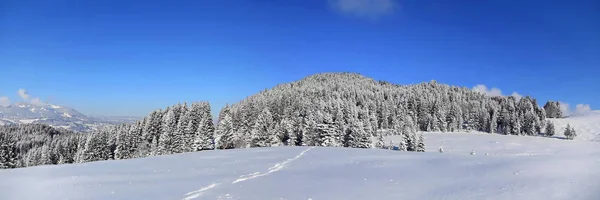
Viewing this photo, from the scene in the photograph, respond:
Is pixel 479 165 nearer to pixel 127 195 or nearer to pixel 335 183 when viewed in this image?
pixel 335 183

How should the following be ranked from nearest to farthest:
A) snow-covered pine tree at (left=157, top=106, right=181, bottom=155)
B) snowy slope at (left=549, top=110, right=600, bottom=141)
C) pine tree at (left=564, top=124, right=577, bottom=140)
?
snow-covered pine tree at (left=157, top=106, right=181, bottom=155), pine tree at (left=564, top=124, right=577, bottom=140), snowy slope at (left=549, top=110, right=600, bottom=141)

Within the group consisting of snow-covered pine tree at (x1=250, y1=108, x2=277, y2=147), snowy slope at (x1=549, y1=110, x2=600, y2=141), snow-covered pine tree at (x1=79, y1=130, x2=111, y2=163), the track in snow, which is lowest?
snow-covered pine tree at (x1=79, y1=130, x2=111, y2=163)

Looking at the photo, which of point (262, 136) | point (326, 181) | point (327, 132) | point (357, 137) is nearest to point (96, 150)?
point (262, 136)

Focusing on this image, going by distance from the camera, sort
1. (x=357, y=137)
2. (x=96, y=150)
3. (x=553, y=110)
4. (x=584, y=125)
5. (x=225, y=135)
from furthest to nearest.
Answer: (x=553, y=110) → (x=584, y=125) → (x=96, y=150) → (x=225, y=135) → (x=357, y=137)

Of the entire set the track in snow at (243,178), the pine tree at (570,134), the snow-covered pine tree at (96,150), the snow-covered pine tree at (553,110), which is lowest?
the snow-covered pine tree at (96,150)

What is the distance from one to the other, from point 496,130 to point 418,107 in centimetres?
2708

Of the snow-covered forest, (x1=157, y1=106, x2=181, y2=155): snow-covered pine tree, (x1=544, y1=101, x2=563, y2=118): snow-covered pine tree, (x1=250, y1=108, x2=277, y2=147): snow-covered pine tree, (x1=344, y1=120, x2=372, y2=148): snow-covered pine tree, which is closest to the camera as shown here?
(x1=344, y1=120, x2=372, y2=148): snow-covered pine tree

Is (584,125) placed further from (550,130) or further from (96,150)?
(96,150)

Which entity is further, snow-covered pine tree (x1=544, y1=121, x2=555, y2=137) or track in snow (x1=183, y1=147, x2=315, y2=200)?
snow-covered pine tree (x1=544, y1=121, x2=555, y2=137)

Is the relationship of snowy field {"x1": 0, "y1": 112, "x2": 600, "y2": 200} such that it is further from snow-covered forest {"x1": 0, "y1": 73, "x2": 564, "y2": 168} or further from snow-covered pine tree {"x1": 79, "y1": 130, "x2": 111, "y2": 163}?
snow-covered pine tree {"x1": 79, "y1": 130, "x2": 111, "y2": 163}

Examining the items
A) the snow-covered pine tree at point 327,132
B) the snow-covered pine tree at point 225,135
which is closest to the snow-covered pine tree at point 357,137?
the snow-covered pine tree at point 327,132

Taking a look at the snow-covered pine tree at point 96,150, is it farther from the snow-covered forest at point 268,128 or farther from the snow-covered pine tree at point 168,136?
the snow-covered pine tree at point 168,136

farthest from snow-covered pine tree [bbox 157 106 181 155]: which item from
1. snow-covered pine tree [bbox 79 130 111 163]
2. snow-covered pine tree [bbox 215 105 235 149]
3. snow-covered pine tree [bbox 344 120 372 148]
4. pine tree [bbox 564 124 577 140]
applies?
pine tree [bbox 564 124 577 140]

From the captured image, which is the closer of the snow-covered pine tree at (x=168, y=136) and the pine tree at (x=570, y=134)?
the snow-covered pine tree at (x=168, y=136)
